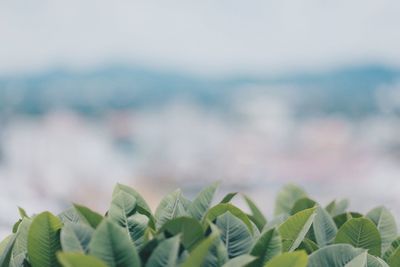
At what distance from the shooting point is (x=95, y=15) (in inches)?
1724

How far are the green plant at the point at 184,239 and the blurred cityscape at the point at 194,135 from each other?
8 centimetres

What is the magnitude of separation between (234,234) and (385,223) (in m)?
0.30

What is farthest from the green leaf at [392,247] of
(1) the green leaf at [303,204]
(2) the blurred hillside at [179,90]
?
(2) the blurred hillside at [179,90]

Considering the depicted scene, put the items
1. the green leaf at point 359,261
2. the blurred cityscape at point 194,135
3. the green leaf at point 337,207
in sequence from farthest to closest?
the blurred cityscape at point 194,135, the green leaf at point 337,207, the green leaf at point 359,261

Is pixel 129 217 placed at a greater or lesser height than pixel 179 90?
greater

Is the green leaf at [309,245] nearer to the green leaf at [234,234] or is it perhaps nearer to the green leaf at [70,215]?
the green leaf at [234,234]

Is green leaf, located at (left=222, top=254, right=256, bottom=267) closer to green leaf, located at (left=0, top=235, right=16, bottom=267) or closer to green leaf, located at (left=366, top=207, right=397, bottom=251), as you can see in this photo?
green leaf, located at (left=0, top=235, right=16, bottom=267)

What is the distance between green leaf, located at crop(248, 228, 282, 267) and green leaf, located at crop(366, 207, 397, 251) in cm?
27

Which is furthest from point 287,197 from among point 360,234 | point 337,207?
point 360,234

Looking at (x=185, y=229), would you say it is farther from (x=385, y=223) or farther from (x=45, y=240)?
(x=385, y=223)

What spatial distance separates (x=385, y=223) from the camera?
91 cm

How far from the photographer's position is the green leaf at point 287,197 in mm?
1068

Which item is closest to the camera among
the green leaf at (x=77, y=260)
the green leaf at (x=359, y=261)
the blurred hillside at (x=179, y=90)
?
the green leaf at (x=77, y=260)

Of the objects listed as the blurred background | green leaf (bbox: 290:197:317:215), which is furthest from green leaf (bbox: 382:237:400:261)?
the blurred background
